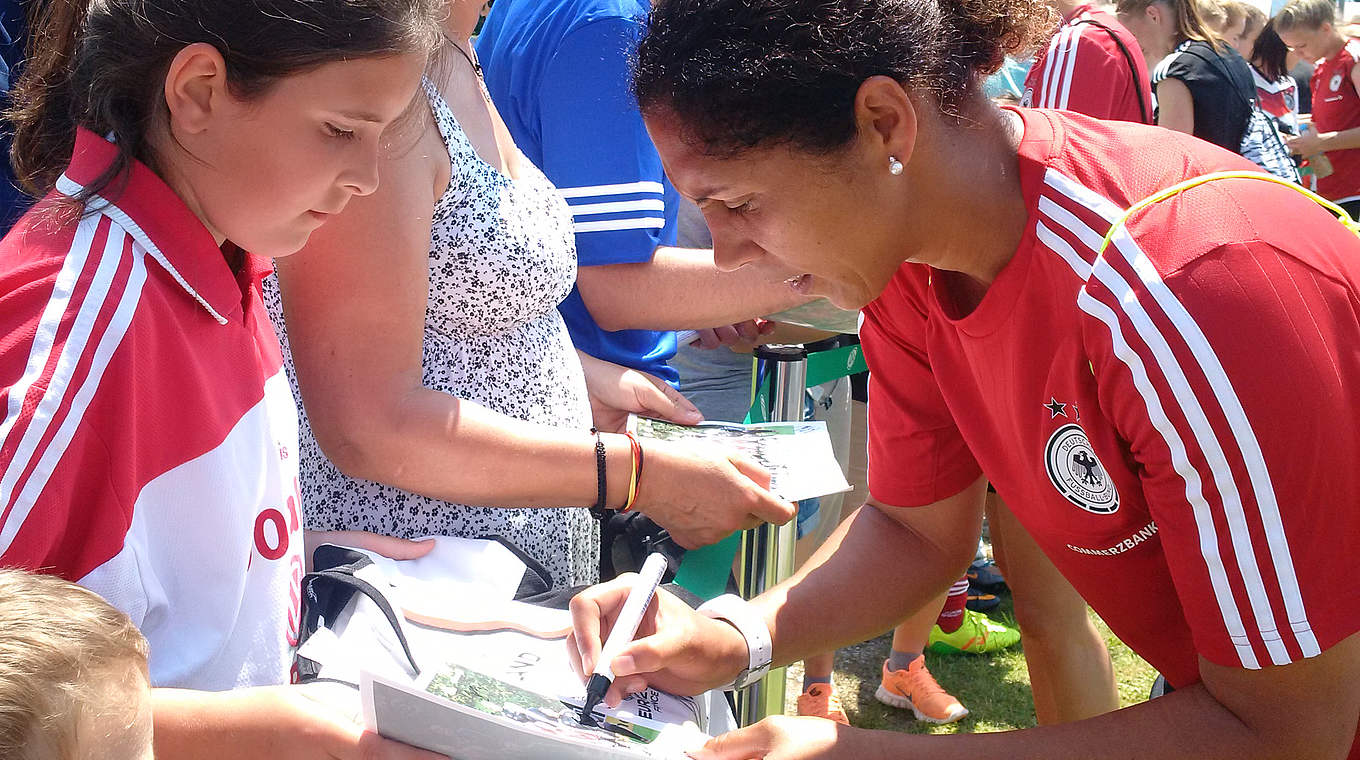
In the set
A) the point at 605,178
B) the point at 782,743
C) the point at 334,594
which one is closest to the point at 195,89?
the point at 334,594

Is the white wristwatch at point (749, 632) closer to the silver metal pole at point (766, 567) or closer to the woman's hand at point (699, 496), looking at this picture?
the woman's hand at point (699, 496)

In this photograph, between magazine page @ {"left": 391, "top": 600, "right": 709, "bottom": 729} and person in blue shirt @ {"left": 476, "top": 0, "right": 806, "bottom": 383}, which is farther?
person in blue shirt @ {"left": 476, "top": 0, "right": 806, "bottom": 383}

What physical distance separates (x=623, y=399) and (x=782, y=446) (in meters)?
0.36

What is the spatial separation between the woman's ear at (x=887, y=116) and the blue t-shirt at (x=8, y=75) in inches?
55.9

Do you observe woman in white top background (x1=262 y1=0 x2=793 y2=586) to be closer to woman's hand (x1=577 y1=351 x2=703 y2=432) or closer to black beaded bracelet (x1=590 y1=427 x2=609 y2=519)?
black beaded bracelet (x1=590 y1=427 x2=609 y2=519)

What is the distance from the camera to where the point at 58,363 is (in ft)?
3.56

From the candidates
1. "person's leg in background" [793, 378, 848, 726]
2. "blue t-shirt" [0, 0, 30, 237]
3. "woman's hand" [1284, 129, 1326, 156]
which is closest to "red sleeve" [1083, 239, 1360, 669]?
"blue t-shirt" [0, 0, 30, 237]

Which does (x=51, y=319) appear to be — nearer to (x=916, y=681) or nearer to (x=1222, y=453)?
(x=1222, y=453)

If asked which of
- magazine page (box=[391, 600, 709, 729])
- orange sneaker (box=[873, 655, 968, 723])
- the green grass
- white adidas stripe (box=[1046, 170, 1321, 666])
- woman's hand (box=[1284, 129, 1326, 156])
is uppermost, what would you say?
woman's hand (box=[1284, 129, 1326, 156])

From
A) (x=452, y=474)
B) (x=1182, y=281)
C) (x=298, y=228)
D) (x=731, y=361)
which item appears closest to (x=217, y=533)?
(x=298, y=228)

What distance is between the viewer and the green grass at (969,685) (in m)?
3.74

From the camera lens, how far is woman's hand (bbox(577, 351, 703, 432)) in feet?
7.96

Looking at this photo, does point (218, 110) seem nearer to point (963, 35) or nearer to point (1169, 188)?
point (963, 35)

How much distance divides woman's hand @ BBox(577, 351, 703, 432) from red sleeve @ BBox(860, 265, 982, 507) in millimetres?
614
